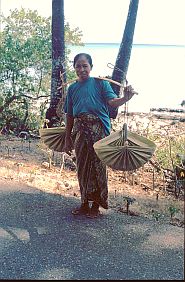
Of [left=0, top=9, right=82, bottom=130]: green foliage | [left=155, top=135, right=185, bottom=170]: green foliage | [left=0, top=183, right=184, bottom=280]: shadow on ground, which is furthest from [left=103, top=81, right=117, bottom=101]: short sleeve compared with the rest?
[left=0, top=9, right=82, bottom=130]: green foliage

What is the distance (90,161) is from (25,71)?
562 centimetres

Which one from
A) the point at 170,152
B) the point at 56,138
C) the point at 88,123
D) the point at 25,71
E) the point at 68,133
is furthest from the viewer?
the point at 25,71

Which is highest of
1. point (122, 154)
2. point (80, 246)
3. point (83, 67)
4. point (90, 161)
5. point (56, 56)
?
point (56, 56)

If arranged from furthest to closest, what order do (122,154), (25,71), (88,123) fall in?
(25,71)
(88,123)
(122,154)

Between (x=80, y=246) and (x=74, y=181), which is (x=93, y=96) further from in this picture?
(x=74, y=181)

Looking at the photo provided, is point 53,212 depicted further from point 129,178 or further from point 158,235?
point 129,178

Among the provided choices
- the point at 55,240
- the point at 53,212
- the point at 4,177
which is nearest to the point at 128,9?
the point at 4,177

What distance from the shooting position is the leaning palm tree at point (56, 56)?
8156 mm

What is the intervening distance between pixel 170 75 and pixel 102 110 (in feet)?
53.2

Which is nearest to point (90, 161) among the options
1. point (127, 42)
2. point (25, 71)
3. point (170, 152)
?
point (170, 152)

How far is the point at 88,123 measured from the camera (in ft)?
14.1

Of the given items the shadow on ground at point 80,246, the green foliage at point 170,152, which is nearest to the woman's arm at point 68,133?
the shadow on ground at point 80,246

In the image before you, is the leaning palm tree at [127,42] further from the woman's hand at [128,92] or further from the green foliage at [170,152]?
the woman's hand at [128,92]

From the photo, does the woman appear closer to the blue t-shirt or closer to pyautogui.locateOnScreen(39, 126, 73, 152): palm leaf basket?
the blue t-shirt
